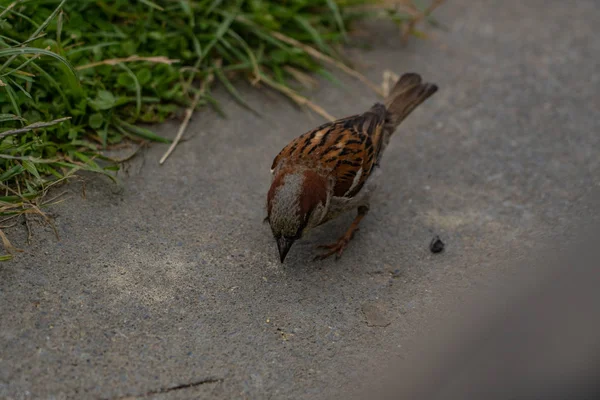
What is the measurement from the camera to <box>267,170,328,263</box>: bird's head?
329cm

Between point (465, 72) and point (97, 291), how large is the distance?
3184 millimetres

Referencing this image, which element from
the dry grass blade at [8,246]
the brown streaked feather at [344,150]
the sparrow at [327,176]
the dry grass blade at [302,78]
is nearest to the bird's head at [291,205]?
the sparrow at [327,176]

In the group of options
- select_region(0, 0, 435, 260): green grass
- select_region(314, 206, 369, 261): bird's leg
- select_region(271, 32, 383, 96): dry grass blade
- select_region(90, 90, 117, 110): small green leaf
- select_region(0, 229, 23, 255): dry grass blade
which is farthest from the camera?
select_region(271, 32, 383, 96): dry grass blade

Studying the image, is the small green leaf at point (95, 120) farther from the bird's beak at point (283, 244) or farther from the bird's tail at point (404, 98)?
the bird's tail at point (404, 98)

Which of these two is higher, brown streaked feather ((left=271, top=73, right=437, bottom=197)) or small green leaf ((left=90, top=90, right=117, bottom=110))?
brown streaked feather ((left=271, top=73, right=437, bottom=197))

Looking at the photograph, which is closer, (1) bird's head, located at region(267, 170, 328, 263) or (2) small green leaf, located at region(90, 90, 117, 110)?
(1) bird's head, located at region(267, 170, 328, 263)

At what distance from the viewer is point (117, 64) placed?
419 centimetres

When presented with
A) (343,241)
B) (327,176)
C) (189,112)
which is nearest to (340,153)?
(327,176)

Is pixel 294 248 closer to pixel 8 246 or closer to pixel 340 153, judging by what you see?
pixel 340 153

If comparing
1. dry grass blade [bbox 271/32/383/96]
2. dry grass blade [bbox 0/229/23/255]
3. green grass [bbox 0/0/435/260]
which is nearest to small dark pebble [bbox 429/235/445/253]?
green grass [bbox 0/0/435/260]

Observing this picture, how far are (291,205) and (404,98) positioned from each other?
1.43 meters

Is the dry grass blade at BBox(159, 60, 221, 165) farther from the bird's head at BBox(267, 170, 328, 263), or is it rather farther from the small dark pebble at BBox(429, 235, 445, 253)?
the small dark pebble at BBox(429, 235, 445, 253)

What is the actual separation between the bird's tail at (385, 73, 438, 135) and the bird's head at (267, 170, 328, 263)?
1044mm

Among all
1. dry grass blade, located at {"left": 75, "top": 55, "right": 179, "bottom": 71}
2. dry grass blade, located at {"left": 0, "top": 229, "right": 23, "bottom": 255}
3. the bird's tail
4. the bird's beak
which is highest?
the bird's tail
